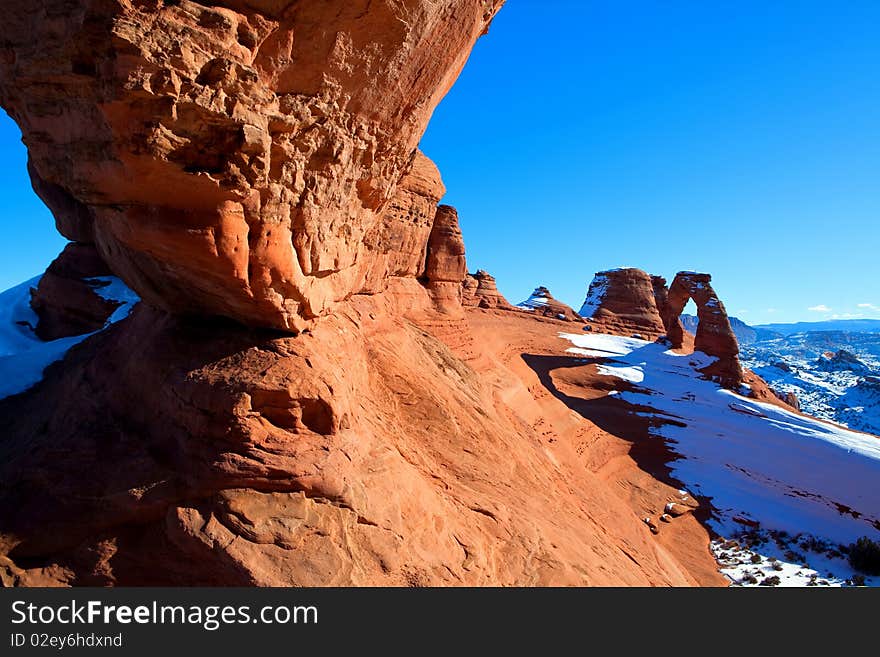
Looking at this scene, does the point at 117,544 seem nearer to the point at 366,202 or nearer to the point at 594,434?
the point at 366,202

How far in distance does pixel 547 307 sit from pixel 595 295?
302 inches

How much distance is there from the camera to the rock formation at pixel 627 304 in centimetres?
4316

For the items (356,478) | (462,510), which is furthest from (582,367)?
(356,478)

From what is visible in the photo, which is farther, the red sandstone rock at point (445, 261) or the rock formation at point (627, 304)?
the rock formation at point (627, 304)

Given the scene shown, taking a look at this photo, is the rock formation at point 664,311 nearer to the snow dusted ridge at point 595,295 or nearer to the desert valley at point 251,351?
the snow dusted ridge at point 595,295

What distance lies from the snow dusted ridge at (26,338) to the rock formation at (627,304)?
38558 millimetres

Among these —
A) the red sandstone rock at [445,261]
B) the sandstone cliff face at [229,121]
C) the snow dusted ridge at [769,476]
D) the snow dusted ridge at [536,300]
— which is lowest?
the snow dusted ridge at [769,476]

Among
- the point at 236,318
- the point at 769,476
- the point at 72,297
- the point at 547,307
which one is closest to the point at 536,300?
the point at 547,307

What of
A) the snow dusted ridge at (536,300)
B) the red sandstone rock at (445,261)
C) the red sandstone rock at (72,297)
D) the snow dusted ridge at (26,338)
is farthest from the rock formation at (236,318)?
the snow dusted ridge at (536,300)

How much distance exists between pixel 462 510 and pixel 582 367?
23204mm

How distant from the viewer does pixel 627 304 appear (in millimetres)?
44469

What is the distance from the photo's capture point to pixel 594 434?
62.5 ft

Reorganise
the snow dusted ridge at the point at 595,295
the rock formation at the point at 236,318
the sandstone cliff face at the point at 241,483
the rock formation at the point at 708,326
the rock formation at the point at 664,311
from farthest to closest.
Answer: the snow dusted ridge at the point at 595,295, the rock formation at the point at 664,311, the rock formation at the point at 708,326, the sandstone cliff face at the point at 241,483, the rock formation at the point at 236,318

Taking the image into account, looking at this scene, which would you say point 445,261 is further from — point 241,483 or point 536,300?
point 536,300
